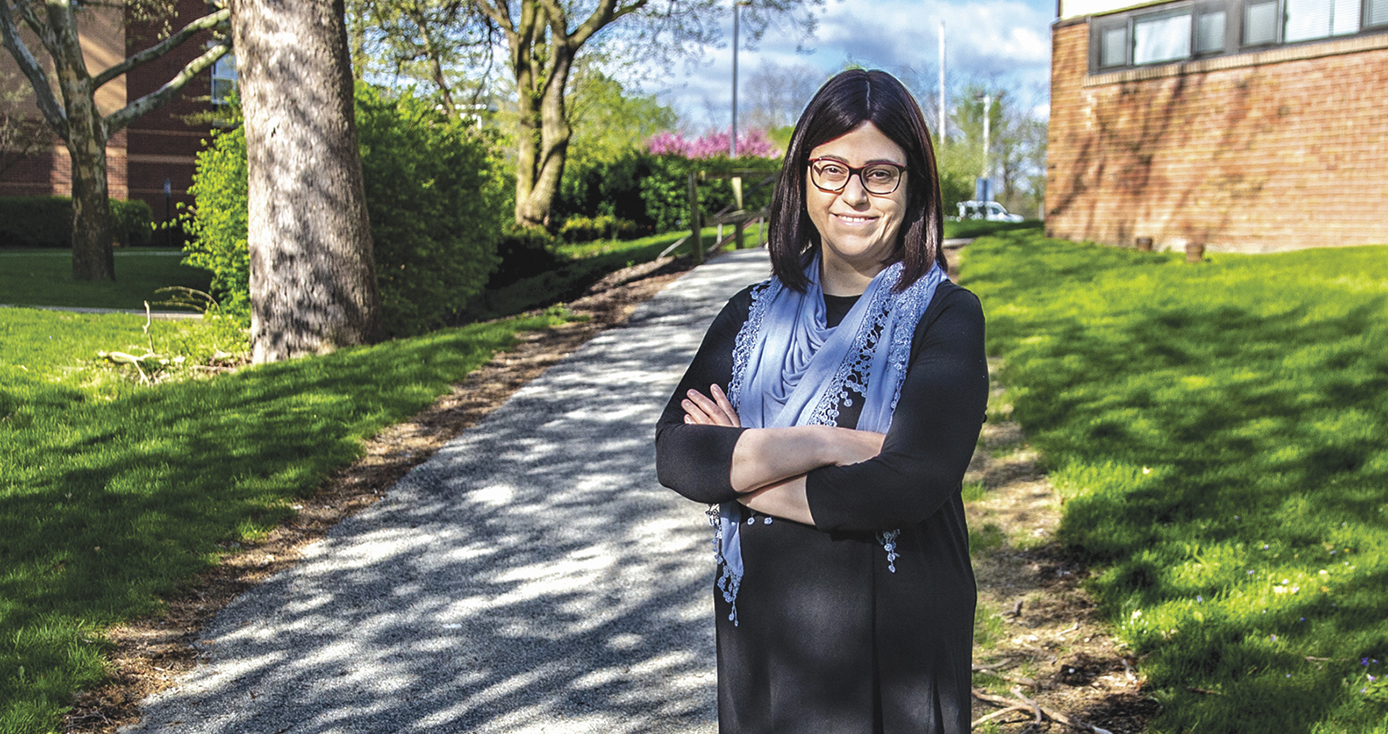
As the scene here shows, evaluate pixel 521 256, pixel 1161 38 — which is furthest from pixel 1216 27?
pixel 521 256

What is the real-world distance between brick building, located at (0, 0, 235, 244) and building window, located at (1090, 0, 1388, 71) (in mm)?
27153

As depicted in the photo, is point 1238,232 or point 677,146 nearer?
point 1238,232

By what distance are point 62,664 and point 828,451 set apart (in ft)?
10.4

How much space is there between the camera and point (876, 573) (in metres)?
1.86

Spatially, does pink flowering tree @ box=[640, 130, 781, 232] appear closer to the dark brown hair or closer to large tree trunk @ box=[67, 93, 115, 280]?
large tree trunk @ box=[67, 93, 115, 280]

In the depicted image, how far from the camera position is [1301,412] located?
20.7ft

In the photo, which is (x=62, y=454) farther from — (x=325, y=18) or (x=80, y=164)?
(x=80, y=164)

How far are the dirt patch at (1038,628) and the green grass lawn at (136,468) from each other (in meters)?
3.23

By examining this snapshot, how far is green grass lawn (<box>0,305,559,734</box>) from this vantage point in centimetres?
386

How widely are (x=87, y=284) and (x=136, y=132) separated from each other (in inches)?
872

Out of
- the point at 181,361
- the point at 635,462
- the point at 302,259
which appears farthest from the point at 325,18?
the point at 635,462

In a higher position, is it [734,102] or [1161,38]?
[734,102]

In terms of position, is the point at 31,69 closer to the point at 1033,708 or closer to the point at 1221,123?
the point at 1221,123

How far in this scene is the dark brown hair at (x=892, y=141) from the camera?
189 cm
